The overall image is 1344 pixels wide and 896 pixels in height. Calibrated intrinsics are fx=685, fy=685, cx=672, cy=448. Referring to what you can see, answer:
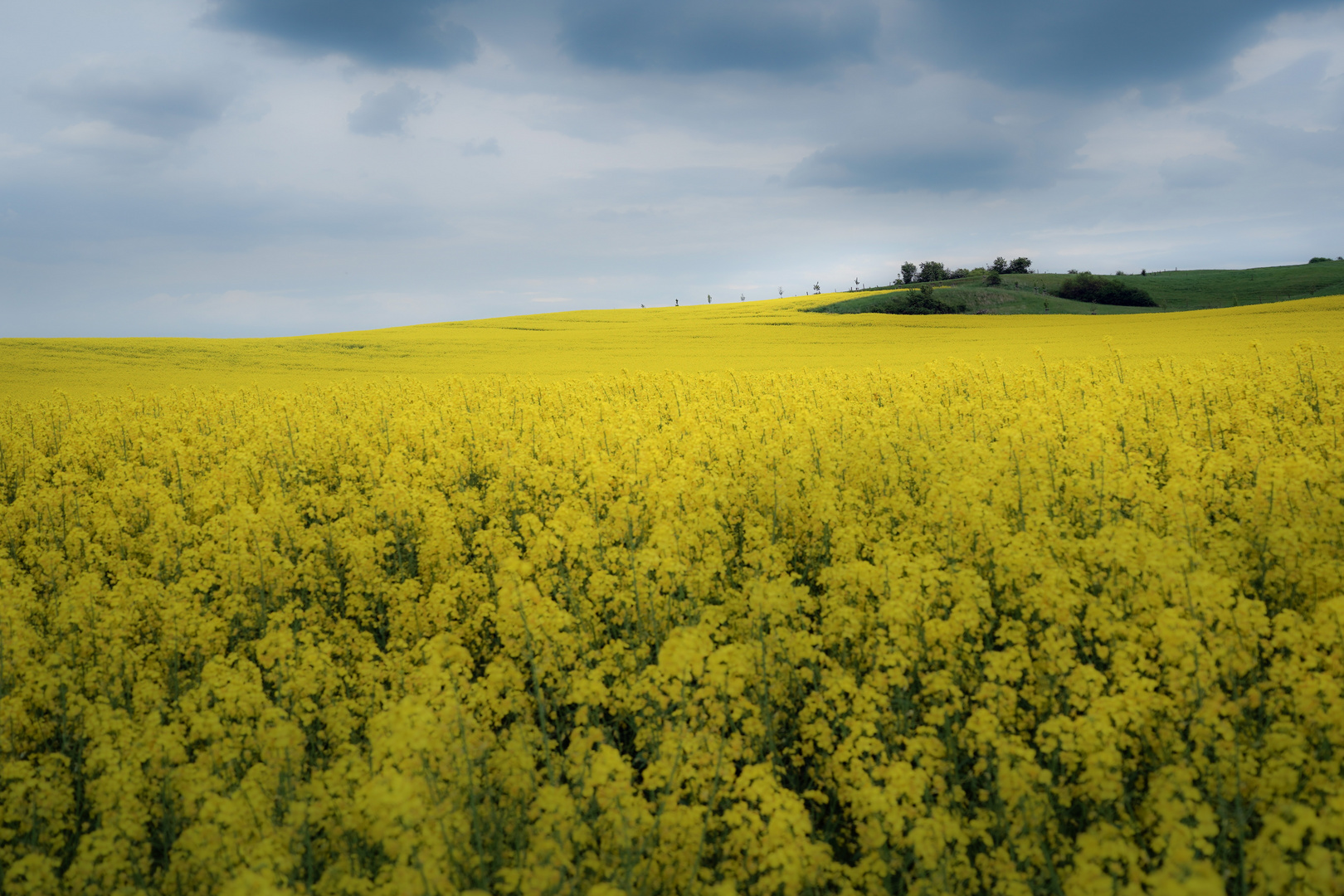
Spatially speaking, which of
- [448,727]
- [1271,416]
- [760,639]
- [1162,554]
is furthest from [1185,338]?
[448,727]

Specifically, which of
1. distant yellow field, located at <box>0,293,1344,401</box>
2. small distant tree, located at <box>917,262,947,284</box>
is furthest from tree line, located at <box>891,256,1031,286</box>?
distant yellow field, located at <box>0,293,1344,401</box>

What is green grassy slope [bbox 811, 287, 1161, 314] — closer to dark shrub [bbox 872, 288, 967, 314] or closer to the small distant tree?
dark shrub [bbox 872, 288, 967, 314]

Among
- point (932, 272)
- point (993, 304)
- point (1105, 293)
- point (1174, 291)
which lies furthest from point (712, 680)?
point (932, 272)

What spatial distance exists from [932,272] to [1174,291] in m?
28.2

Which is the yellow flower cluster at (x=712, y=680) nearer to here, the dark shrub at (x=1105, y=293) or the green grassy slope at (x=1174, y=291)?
the green grassy slope at (x=1174, y=291)

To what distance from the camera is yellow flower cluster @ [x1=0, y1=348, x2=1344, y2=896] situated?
388 centimetres

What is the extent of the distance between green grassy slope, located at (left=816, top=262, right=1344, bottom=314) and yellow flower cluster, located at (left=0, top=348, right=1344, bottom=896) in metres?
48.3

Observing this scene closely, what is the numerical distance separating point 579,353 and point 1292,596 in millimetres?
32404

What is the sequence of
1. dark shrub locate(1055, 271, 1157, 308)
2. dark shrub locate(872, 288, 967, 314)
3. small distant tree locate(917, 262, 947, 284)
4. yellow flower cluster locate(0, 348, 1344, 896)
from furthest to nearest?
small distant tree locate(917, 262, 947, 284) < dark shrub locate(1055, 271, 1157, 308) < dark shrub locate(872, 288, 967, 314) < yellow flower cluster locate(0, 348, 1344, 896)

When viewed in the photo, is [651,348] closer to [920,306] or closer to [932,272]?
[920,306]

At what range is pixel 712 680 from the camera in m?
4.60

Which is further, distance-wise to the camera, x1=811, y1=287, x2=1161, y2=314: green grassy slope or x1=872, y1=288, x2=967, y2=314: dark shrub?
x1=811, y1=287, x2=1161, y2=314: green grassy slope

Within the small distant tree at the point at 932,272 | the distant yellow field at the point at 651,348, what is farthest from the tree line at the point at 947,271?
the distant yellow field at the point at 651,348

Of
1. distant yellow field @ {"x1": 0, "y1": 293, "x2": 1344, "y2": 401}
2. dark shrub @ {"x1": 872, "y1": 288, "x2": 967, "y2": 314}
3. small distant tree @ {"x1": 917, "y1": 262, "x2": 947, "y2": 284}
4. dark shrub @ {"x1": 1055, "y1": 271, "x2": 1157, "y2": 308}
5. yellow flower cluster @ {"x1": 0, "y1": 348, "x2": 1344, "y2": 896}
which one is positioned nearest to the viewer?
yellow flower cluster @ {"x1": 0, "y1": 348, "x2": 1344, "y2": 896}
